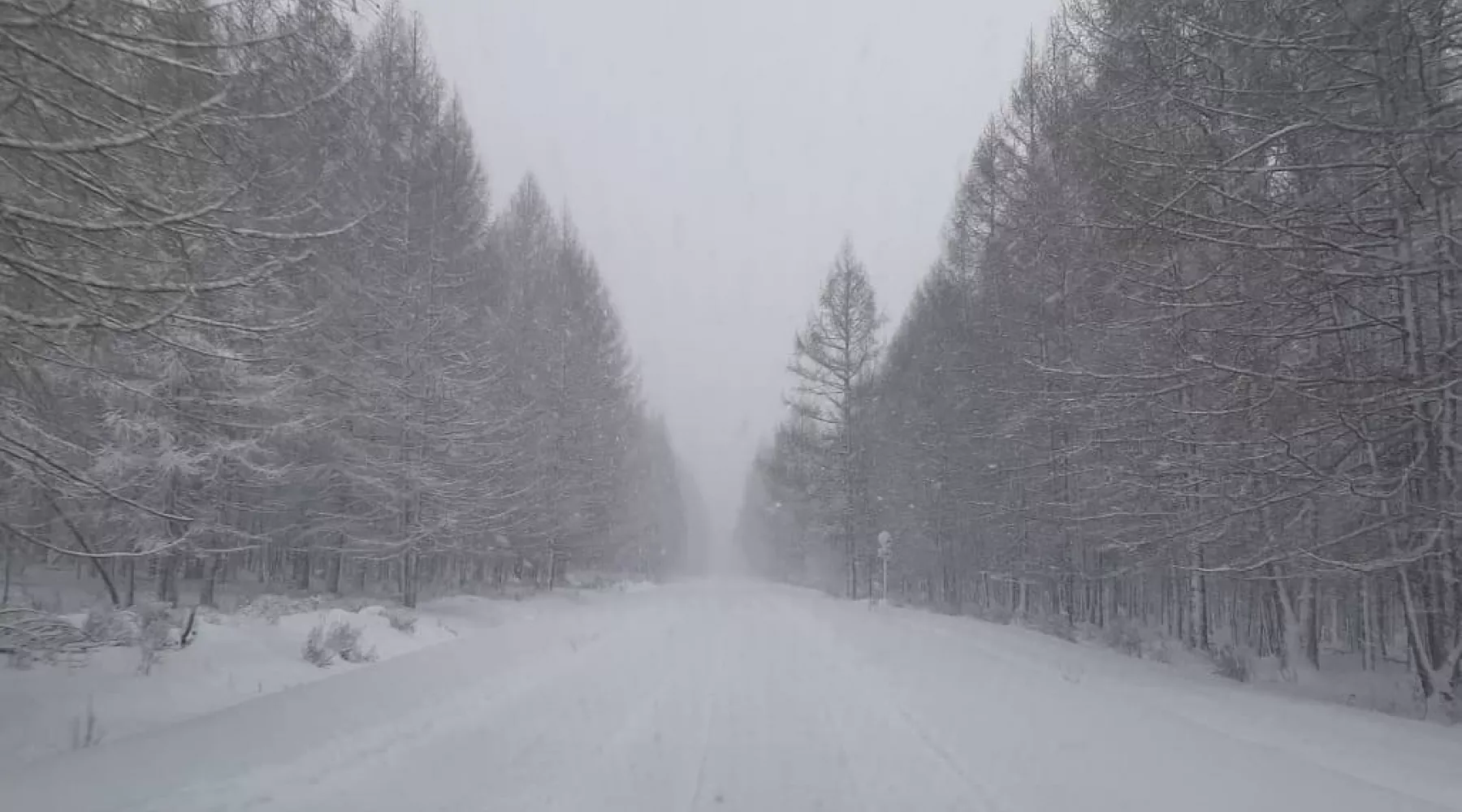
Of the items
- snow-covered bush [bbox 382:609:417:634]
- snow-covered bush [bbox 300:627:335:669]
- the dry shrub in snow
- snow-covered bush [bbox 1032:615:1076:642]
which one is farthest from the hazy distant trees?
snow-covered bush [bbox 300:627:335:669]

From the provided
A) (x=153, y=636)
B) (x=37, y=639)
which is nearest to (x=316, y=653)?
(x=153, y=636)

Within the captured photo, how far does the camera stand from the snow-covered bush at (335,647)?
1034 centimetres

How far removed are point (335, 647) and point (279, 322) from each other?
6.69 metres

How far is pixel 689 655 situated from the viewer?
480 inches

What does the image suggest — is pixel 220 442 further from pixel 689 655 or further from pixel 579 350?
pixel 579 350

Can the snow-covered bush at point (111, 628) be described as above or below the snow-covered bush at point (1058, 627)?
above

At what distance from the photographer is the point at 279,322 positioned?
5.96 metres

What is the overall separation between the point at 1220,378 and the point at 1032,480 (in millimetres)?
11120

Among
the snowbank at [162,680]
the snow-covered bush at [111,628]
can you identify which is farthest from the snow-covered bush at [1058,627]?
the snow-covered bush at [111,628]

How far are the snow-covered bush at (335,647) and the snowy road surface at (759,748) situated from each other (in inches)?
44.5

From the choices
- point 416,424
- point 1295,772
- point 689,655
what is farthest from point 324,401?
point 1295,772

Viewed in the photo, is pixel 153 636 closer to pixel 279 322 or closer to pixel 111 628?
pixel 111 628

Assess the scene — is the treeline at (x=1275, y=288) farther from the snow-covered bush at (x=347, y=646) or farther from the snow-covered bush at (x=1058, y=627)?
the snow-covered bush at (x=347, y=646)

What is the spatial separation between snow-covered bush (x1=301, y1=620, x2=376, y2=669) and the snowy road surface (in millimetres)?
1129
